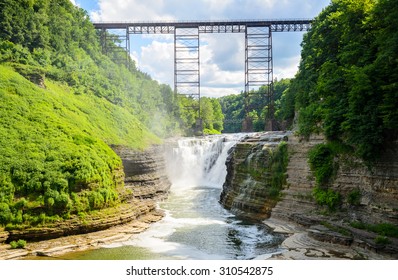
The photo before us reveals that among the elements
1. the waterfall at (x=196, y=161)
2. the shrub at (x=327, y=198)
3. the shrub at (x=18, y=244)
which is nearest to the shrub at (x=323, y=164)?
the shrub at (x=327, y=198)

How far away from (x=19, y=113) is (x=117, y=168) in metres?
7.11

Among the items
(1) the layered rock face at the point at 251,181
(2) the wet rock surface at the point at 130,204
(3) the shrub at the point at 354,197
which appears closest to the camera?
(2) the wet rock surface at the point at 130,204

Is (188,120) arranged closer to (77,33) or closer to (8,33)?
(77,33)

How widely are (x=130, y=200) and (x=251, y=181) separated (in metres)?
8.72

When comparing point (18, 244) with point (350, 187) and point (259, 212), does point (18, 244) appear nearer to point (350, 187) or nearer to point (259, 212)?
point (259, 212)

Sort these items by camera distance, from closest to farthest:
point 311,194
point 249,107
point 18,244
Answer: point 18,244 → point 311,194 → point 249,107

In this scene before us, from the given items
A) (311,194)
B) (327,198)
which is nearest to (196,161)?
(311,194)

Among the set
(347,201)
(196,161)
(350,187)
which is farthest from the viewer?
(196,161)

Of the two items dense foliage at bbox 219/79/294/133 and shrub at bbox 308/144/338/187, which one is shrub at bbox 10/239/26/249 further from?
dense foliage at bbox 219/79/294/133

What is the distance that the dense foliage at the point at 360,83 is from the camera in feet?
56.6

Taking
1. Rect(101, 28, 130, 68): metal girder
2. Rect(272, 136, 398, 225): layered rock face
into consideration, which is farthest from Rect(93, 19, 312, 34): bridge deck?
Rect(272, 136, 398, 225): layered rock face

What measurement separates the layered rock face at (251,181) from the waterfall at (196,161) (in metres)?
9.28

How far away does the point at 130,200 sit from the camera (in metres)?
25.4

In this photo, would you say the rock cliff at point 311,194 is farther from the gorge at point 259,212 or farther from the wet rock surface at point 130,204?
the wet rock surface at point 130,204
